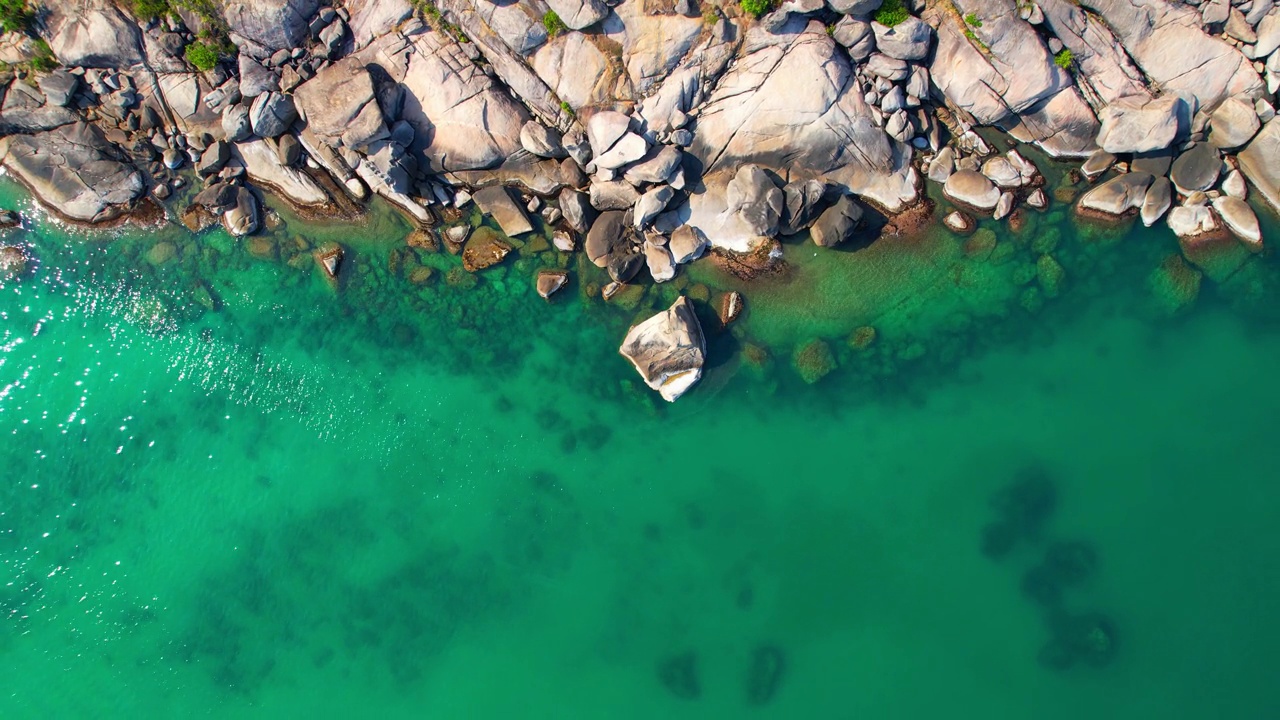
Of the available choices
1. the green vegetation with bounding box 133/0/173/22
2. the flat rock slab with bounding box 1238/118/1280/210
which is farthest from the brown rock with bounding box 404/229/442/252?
the flat rock slab with bounding box 1238/118/1280/210

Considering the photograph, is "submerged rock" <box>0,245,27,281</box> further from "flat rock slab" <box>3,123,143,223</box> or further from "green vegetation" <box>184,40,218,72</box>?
"green vegetation" <box>184,40,218,72</box>

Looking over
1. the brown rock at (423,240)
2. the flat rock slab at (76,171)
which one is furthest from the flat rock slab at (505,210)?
the flat rock slab at (76,171)

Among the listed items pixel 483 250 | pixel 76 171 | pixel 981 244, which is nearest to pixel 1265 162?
pixel 981 244

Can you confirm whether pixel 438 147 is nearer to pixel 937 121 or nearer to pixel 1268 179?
pixel 937 121

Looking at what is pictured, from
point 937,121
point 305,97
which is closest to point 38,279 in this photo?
point 305,97

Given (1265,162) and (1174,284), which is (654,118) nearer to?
(1174,284)

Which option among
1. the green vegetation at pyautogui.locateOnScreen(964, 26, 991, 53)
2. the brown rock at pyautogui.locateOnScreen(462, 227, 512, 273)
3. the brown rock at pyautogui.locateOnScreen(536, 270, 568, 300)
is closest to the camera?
the green vegetation at pyautogui.locateOnScreen(964, 26, 991, 53)
